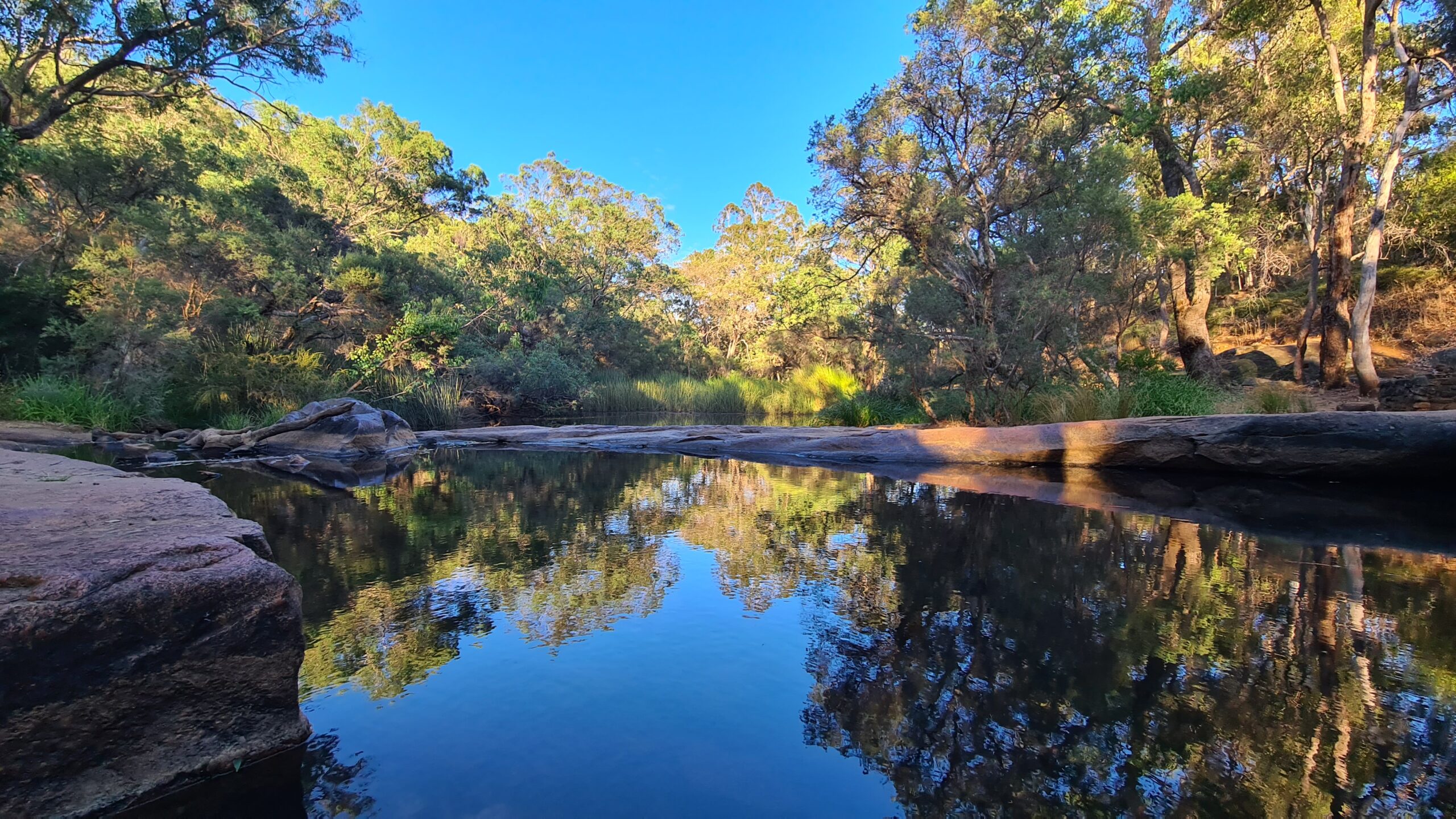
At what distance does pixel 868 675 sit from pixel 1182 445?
6.44m

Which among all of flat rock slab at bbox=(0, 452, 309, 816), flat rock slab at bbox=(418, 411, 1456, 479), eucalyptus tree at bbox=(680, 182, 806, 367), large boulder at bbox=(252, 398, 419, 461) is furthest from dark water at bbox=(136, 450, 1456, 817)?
eucalyptus tree at bbox=(680, 182, 806, 367)

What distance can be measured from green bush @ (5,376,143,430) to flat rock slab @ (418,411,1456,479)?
985 centimetres

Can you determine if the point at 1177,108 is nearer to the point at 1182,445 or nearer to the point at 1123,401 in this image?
the point at 1123,401

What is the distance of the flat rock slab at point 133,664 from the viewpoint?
116 cm

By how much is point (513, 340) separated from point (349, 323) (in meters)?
4.75

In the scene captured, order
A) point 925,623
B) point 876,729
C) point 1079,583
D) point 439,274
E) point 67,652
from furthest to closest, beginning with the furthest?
point 439,274
point 1079,583
point 925,623
point 876,729
point 67,652

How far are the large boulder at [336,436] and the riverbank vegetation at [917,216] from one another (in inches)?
137

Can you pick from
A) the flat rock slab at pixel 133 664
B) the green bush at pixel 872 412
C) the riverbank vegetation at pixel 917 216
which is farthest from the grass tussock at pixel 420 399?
the flat rock slab at pixel 133 664

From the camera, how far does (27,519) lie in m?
1.84

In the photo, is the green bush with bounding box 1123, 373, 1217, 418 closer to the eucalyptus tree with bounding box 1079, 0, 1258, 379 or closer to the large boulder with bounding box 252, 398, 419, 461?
the eucalyptus tree with bounding box 1079, 0, 1258, 379

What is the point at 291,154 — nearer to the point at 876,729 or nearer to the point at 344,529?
the point at 344,529

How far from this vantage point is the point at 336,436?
8.84 metres

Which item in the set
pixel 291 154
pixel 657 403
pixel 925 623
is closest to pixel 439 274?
pixel 291 154

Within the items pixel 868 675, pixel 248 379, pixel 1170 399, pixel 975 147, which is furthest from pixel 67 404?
pixel 1170 399
